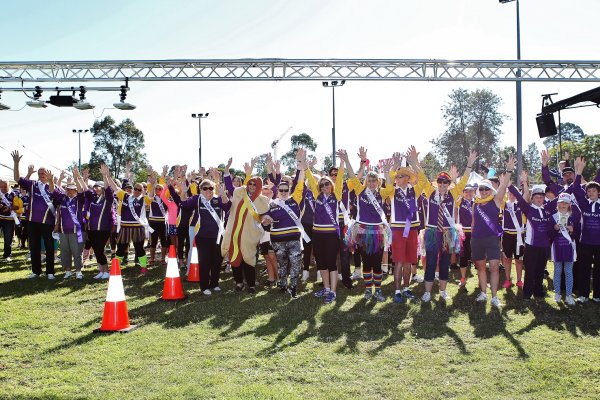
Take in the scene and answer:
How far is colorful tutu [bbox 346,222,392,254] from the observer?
25.0ft

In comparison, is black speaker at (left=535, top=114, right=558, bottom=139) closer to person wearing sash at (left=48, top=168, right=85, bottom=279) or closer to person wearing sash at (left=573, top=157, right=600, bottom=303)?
person wearing sash at (left=573, top=157, right=600, bottom=303)

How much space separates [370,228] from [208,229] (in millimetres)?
2600

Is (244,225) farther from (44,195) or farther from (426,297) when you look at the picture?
(44,195)

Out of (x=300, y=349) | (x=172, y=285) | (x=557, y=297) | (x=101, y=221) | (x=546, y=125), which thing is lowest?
(x=300, y=349)

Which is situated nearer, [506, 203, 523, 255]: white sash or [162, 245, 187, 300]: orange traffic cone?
[162, 245, 187, 300]: orange traffic cone

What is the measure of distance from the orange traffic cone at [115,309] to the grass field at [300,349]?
0.61ft

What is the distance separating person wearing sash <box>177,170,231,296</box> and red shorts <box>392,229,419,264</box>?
281 centimetres

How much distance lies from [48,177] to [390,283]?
693cm

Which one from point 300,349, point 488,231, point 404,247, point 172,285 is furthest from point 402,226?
point 172,285

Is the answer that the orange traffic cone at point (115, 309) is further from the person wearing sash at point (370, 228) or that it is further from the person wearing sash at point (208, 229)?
the person wearing sash at point (370, 228)

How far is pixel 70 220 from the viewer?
9672 millimetres

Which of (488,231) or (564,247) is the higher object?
(488,231)

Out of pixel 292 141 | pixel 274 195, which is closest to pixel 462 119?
pixel 292 141

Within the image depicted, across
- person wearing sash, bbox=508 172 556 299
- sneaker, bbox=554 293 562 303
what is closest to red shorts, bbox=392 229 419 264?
person wearing sash, bbox=508 172 556 299
